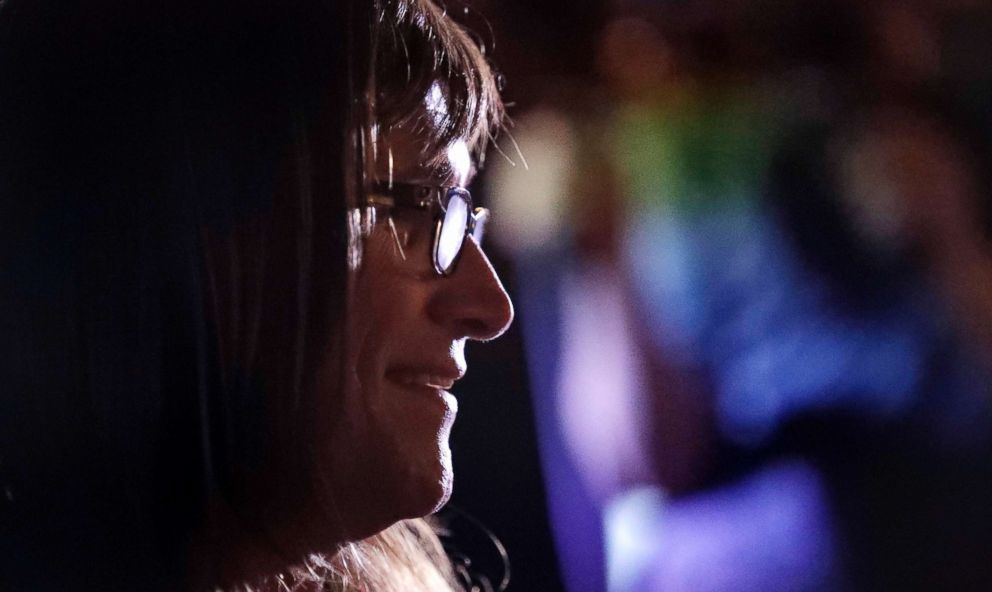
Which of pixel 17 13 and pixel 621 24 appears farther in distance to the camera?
pixel 621 24

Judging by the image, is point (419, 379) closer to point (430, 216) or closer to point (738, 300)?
point (430, 216)

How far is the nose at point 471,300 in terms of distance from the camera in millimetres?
676

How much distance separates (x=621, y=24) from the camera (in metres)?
1.32

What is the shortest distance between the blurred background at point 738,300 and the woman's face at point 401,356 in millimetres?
485

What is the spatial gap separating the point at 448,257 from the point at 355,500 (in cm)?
21

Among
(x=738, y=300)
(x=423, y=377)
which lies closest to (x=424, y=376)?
(x=423, y=377)

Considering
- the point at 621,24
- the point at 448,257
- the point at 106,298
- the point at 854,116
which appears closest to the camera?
the point at 106,298

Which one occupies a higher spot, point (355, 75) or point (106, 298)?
point (355, 75)

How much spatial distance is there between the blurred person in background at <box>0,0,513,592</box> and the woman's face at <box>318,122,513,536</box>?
0.06 ft

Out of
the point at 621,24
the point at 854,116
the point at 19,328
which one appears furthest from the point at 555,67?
the point at 19,328

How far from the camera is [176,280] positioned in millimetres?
538

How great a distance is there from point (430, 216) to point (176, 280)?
205mm

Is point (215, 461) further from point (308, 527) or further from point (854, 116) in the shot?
point (854, 116)

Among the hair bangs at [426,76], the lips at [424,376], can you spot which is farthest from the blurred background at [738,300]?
the lips at [424,376]
